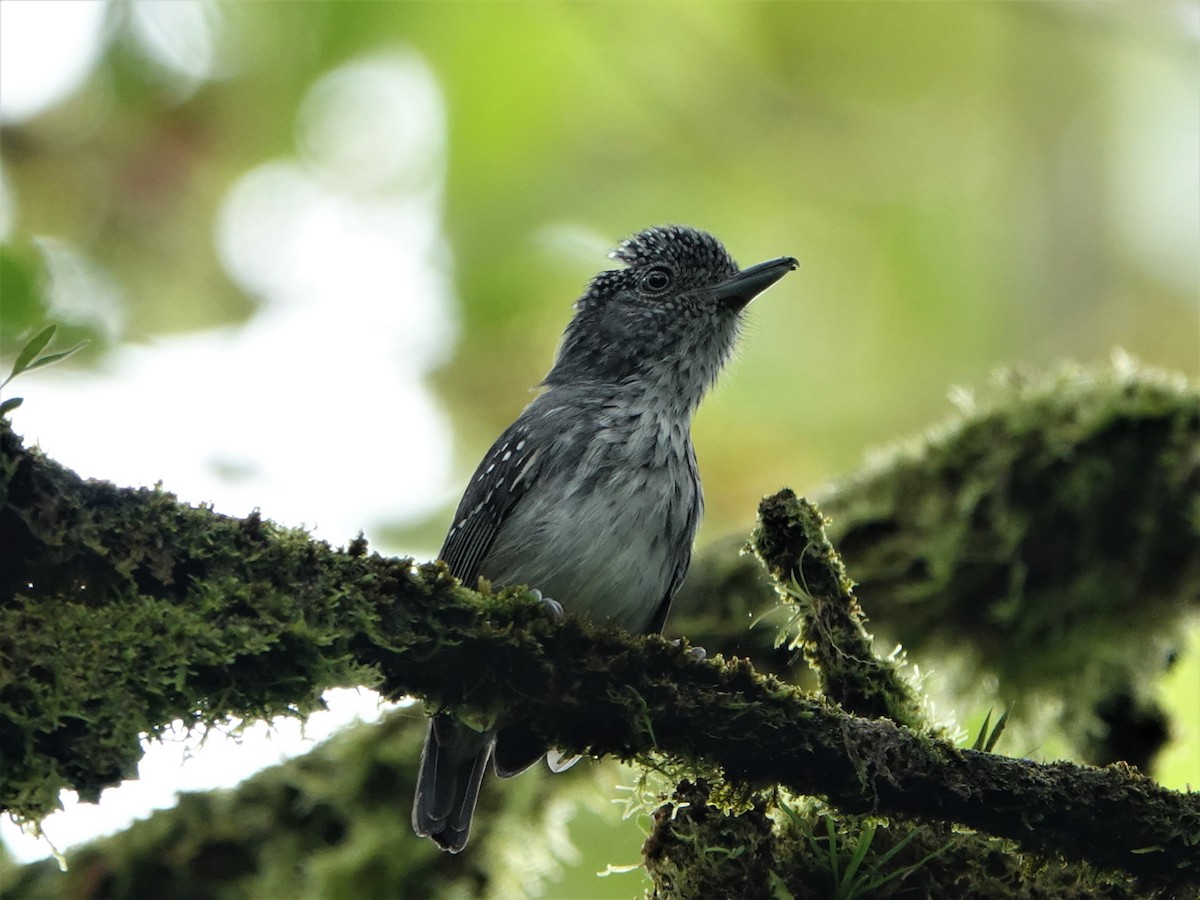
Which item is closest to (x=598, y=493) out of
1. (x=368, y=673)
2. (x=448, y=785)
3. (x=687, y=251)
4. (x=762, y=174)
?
(x=448, y=785)

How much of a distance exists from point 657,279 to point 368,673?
3054mm

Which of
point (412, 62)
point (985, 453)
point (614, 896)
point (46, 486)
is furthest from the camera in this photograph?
point (412, 62)

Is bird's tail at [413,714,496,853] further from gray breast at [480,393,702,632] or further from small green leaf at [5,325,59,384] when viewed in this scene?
small green leaf at [5,325,59,384]

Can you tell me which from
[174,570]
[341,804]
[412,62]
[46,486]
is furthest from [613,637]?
[412,62]

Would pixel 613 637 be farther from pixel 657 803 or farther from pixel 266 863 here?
pixel 266 863

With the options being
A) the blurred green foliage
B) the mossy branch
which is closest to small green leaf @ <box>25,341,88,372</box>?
the mossy branch

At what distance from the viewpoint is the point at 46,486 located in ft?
8.71

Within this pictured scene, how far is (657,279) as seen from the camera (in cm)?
544

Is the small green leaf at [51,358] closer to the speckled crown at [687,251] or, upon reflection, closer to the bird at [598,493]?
the bird at [598,493]

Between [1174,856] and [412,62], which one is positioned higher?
[412,62]

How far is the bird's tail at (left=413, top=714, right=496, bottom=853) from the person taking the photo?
176 inches

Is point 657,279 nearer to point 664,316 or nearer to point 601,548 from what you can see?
point 664,316

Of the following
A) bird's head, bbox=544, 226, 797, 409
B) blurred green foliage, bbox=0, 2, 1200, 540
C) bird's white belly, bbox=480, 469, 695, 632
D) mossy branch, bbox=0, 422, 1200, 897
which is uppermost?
blurred green foliage, bbox=0, 2, 1200, 540

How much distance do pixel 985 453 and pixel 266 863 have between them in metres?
3.27
